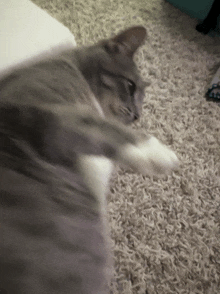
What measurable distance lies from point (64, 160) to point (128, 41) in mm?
370

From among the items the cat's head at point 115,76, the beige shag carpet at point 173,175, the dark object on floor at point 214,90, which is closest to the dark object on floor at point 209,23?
the beige shag carpet at point 173,175

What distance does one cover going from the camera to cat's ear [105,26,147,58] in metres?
0.63

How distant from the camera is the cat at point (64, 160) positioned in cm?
38

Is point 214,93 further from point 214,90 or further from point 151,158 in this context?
point 151,158

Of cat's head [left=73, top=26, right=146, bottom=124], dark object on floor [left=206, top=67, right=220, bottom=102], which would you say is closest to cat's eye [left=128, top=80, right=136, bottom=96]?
cat's head [left=73, top=26, right=146, bottom=124]

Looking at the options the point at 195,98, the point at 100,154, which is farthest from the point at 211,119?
the point at 100,154

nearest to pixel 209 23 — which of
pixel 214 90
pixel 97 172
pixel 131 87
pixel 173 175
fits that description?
pixel 214 90

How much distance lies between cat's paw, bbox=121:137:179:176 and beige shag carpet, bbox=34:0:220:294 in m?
0.02

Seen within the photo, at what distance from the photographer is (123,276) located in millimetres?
497

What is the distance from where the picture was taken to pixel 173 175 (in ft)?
1.97

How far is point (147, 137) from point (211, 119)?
220mm

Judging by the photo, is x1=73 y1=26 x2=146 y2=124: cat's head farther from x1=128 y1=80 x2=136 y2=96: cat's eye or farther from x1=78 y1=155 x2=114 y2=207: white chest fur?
x1=78 y1=155 x2=114 y2=207: white chest fur

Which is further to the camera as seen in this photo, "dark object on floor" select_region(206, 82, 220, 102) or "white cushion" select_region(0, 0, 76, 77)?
"dark object on floor" select_region(206, 82, 220, 102)

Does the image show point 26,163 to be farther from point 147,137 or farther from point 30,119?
point 147,137
